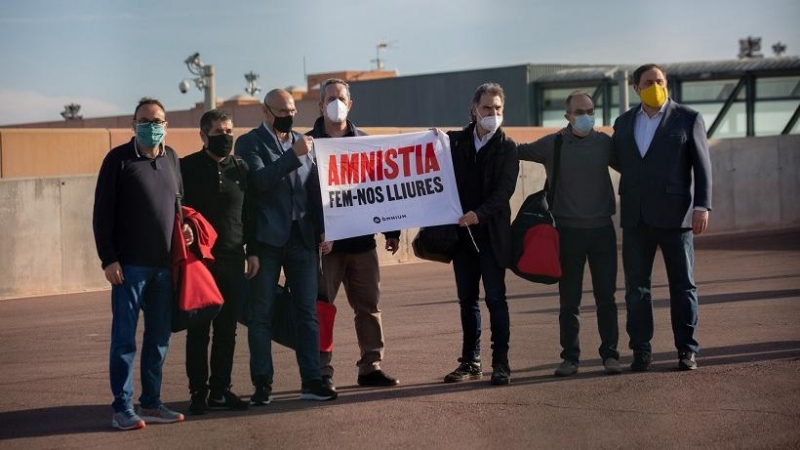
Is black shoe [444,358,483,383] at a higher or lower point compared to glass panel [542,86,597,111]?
lower

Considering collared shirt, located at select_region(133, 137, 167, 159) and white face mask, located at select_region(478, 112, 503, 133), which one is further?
white face mask, located at select_region(478, 112, 503, 133)

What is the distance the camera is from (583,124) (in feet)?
32.8

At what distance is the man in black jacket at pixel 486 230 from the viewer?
971cm

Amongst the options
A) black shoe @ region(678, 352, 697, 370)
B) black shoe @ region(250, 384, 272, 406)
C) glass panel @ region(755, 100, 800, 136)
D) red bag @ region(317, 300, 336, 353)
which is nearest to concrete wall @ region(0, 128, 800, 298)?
red bag @ region(317, 300, 336, 353)

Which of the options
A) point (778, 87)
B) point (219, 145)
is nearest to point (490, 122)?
point (219, 145)

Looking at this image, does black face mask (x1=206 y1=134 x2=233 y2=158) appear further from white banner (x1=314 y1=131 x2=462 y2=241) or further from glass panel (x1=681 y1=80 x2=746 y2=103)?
glass panel (x1=681 y1=80 x2=746 y2=103)

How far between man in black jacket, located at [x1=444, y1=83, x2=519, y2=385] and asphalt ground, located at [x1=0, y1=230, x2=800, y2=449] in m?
0.39

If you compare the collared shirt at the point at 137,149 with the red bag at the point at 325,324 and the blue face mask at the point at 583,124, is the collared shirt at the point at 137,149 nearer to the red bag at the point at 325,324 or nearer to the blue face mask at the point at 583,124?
the red bag at the point at 325,324

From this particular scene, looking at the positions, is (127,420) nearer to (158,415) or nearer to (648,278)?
(158,415)

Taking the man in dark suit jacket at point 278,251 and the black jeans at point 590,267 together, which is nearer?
the man in dark suit jacket at point 278,251

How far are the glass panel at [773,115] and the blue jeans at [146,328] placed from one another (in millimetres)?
40071

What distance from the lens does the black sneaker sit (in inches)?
357

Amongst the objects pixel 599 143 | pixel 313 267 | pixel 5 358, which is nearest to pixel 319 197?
pixel 313 267

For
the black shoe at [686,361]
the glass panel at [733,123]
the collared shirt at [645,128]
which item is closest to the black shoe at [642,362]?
the black shoe at [686,361]
